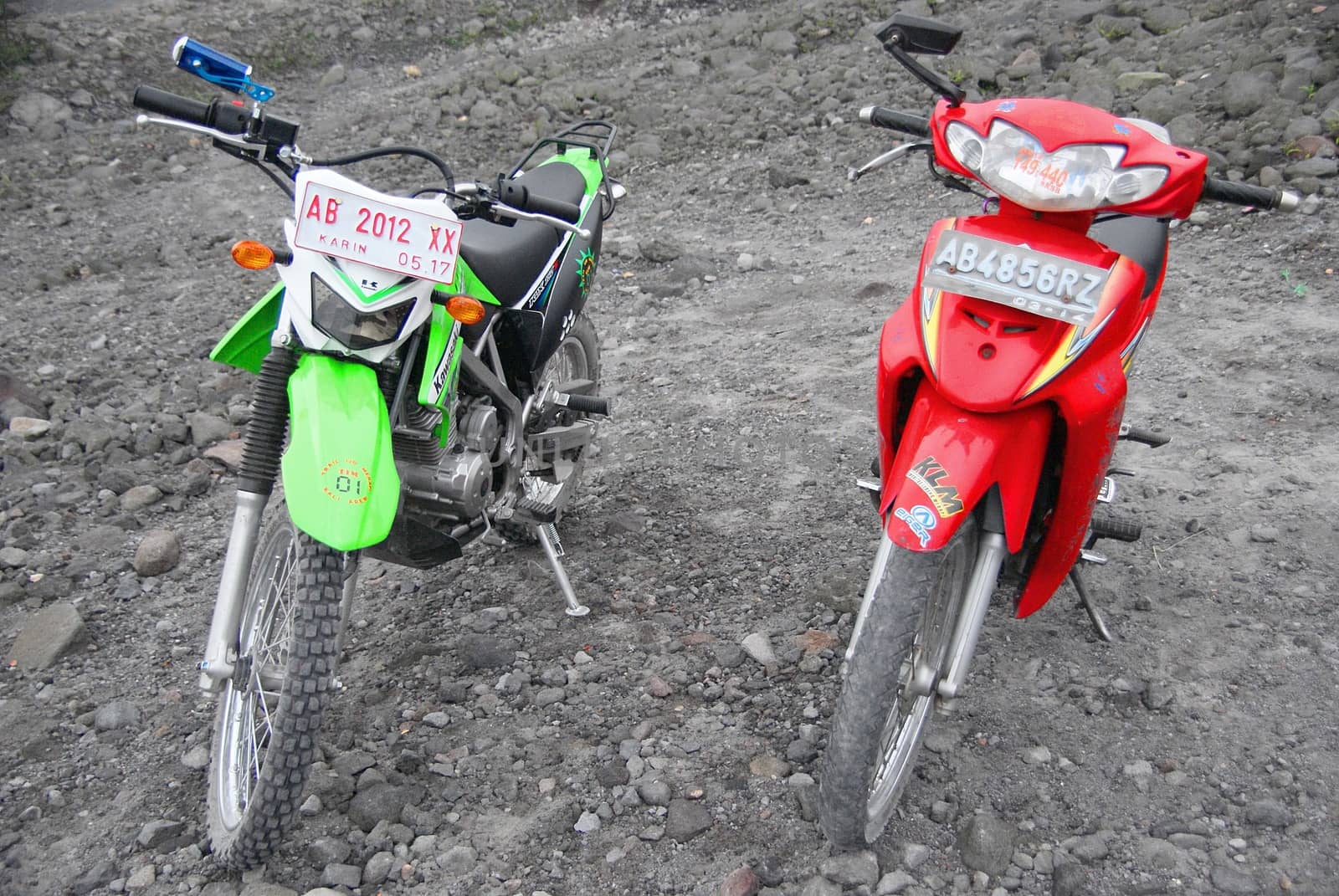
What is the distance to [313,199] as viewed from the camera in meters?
2.44

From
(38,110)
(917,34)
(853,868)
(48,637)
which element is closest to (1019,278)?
(917,34)

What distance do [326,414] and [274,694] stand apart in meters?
0.73

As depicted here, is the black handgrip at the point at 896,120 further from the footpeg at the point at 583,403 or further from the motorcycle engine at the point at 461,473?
the footpeg at the point at 583,403

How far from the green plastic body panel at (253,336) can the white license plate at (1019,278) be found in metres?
1.61

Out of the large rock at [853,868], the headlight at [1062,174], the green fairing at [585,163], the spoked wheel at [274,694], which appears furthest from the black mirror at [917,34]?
the large rock at [853,868]

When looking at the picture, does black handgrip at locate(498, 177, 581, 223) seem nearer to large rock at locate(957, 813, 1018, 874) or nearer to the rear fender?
the rear fender

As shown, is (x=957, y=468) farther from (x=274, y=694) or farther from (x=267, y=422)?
(x=274, y=694)

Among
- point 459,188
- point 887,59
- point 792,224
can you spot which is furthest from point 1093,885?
point 887,59

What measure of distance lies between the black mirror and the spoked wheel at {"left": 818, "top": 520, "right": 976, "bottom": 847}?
109 cm

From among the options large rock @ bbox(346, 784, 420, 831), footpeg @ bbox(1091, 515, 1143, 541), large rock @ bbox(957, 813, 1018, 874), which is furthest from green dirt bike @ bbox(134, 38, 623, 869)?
footpeg @ bbox(1091, 515, 1143, 541)

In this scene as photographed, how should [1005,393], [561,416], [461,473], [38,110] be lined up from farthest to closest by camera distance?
[38,110] → [561,416] → [461,473] → [1005,393]

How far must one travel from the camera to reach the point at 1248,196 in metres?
2.52

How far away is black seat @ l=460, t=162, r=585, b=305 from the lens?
310cm

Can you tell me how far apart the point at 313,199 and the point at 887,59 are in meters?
6.62
